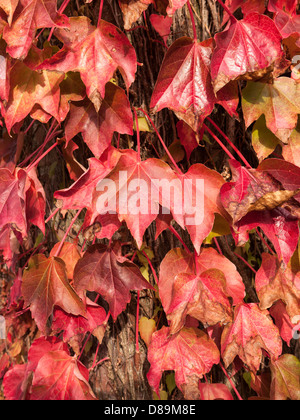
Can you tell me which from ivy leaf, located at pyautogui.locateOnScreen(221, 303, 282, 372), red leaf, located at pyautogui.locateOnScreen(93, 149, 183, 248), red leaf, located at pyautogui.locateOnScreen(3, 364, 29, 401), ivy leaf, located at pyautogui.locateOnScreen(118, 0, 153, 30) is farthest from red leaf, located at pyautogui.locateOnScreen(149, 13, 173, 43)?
red leaf, located at pyautogui.locateOnScreen(3, 364, 29, 401)

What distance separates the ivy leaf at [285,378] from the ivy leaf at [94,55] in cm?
82

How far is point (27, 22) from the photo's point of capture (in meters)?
0.81

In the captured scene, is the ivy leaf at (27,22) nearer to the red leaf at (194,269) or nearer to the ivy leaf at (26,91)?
the ivy leaf at (26,91)

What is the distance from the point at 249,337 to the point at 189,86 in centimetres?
62

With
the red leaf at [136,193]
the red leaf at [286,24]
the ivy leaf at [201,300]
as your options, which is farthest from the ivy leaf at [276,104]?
the ivy leaf at [201,300]

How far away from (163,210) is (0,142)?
0.69m

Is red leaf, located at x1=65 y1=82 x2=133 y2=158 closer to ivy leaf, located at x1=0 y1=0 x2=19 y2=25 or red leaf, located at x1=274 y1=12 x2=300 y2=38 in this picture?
ivy leaf, located at x1=0 y1=0 x2=19 y2=25

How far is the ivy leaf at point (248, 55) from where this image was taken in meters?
0.79

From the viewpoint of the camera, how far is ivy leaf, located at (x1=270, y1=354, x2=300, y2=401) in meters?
0.95

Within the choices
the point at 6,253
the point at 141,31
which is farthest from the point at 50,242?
the point at 141,31

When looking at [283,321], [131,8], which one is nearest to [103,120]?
[131,8]

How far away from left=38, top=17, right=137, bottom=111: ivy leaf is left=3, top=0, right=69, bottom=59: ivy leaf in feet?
0.11

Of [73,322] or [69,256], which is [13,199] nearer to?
[69,256]

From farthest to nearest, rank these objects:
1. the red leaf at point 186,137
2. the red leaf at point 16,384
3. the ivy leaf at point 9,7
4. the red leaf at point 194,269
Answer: the red leaf at point 16,384 < the red leaf at point 186,137 < the red leaf at point 194,269 < the ivy leaf at point 9,7
